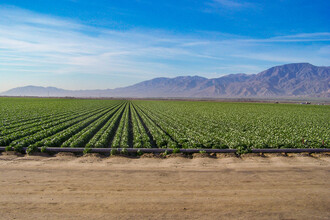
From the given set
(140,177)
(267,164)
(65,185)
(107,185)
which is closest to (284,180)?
(267,164)

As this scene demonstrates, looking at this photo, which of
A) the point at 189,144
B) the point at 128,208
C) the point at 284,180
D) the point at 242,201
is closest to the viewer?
the point at 128,208

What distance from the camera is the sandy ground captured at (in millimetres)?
6793

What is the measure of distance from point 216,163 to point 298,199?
4251mm

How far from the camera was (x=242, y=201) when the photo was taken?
7469 millimetres

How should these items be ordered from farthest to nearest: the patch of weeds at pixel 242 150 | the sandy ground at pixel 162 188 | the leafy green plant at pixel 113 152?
the patch of weeds at pixel 242 150 < the leafy green plant at pixel 113 152 < the sandy ground at pixel 162 188

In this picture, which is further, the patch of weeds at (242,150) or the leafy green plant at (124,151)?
the patch of weeds at (242,150)

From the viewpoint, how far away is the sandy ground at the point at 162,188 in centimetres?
679

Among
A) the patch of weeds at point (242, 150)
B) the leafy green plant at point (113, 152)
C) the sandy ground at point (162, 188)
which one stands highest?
the leafy green plant at point (113, 152)

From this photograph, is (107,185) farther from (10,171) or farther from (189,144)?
(189,144)

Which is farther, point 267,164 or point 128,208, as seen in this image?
point 267,164


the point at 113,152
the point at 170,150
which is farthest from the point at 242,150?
→ the point at 113,152

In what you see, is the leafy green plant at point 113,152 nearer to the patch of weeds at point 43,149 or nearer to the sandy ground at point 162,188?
the sandy ground at point 162,188

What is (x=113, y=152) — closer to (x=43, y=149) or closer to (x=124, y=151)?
(x=124, y=151)

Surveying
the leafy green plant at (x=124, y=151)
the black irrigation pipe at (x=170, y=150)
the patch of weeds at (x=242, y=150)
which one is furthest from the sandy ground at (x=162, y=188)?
the patch of weeds at (x=242, y=150)
